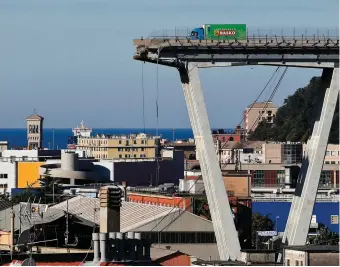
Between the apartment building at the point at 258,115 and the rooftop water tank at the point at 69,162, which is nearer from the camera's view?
the rooftop water tank at the point at 69,162

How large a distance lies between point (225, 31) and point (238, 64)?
0.98 m

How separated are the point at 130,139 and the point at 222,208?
135071 mm

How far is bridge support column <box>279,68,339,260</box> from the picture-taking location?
49656mm

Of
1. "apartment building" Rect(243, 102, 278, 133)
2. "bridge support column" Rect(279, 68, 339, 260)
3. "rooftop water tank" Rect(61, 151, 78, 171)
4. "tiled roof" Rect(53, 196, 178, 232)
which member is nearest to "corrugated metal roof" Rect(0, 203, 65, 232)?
Answer: "tiled roof" Rect(53, 196, 178, 232)

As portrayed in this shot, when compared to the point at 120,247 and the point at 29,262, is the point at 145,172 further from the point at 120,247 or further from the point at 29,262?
the point at 120,247

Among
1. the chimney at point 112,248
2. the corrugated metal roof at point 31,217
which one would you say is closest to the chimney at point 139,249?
the chimney at point 112,248

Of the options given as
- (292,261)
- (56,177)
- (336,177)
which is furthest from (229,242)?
(56,177)

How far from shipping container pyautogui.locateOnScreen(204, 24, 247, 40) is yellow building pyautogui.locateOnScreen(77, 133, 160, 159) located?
130 m

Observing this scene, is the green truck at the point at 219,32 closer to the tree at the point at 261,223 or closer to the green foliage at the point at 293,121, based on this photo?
the tree at the point at 261,223

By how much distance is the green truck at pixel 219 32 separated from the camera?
4872cm

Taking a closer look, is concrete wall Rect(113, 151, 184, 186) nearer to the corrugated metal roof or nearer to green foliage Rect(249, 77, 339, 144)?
green foliage Rect(249, 77, 339, 144)

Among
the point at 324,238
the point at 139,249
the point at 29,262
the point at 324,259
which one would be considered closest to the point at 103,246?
the point at 139,249

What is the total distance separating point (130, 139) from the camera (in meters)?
185

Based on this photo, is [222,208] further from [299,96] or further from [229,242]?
[299,96]
